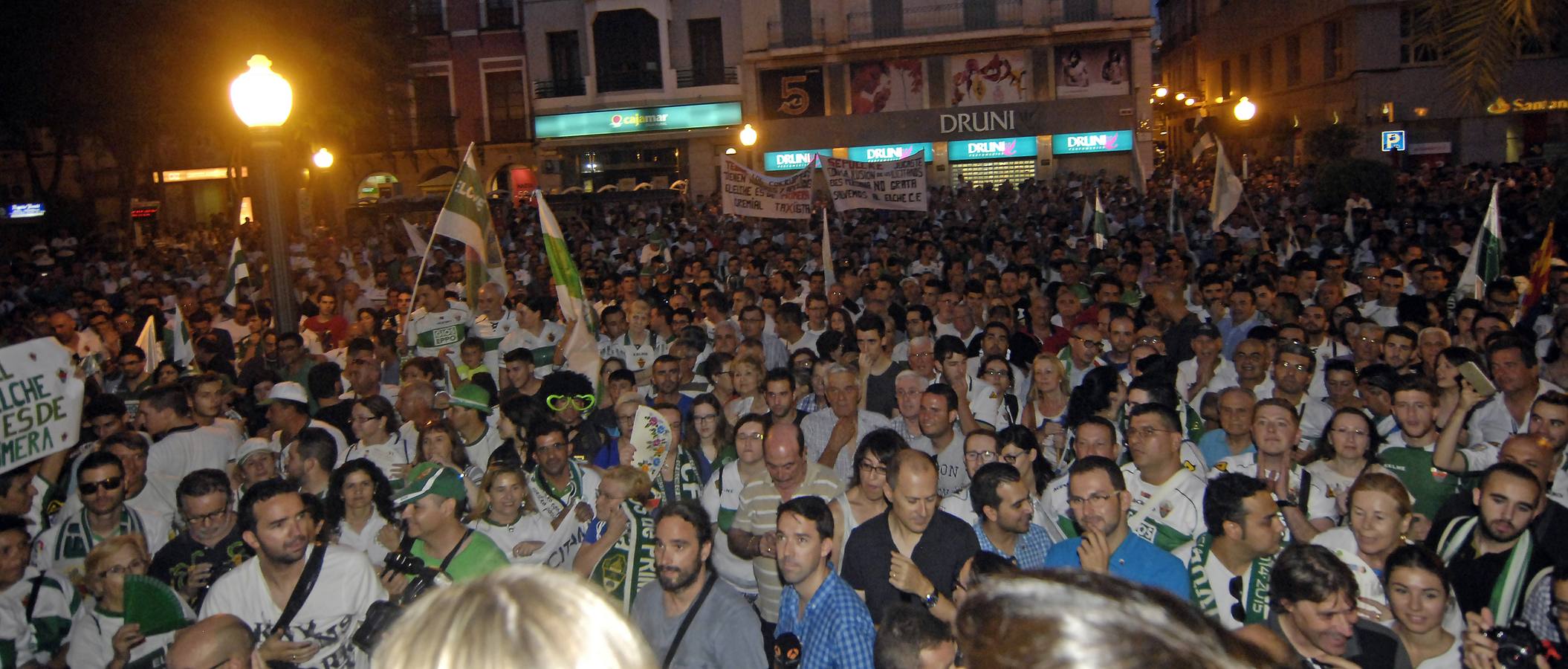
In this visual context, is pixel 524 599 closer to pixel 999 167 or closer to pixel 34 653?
pixel 34 653

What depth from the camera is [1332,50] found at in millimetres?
38438

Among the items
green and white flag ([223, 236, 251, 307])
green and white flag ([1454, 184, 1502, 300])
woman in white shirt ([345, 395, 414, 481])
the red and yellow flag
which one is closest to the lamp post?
woman in white shirt ([345, 395, 414, 481])

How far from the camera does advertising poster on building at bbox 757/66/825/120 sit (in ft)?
124

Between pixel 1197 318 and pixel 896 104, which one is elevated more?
pixel 896 104

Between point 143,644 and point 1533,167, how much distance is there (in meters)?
30.6

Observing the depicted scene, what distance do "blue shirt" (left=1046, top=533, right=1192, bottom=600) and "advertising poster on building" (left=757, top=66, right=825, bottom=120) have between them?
34011 millimetres

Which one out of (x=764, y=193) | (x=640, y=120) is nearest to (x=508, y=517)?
(x=764, y=193)

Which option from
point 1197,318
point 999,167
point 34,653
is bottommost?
point 34,653

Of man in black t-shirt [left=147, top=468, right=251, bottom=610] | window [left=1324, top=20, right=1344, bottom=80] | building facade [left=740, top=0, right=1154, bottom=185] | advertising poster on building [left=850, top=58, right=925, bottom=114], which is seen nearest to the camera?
man in black t-shirt [left=147, top=468, right=251, bottom=610]

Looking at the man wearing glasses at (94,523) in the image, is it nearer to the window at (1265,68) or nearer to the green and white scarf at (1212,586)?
the green and white scarf at (1212,586)

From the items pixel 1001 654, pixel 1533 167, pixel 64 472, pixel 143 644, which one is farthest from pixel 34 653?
pixel 1533 167

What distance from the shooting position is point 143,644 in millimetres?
4500

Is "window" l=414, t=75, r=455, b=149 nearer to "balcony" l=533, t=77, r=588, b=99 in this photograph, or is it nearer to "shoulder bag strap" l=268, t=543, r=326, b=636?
"balcony" l=533, t=77, r=588, b=99

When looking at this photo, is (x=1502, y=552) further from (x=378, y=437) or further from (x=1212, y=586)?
(x=378, y=437)
